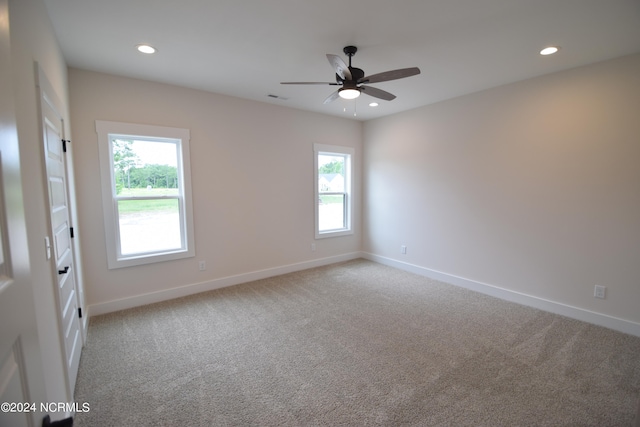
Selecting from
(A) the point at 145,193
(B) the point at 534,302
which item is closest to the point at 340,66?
(A) the point at 145,193

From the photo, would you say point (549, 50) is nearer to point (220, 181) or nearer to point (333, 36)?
point (333, 36)

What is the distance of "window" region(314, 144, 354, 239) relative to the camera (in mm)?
5107

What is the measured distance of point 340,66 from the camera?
89.1 inches

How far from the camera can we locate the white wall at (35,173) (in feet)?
4.53

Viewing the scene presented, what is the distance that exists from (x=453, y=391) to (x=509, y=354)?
827 millimetres

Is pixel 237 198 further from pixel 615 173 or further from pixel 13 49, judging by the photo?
pixel 615 173

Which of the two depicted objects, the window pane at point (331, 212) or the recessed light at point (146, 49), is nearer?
the recessed light at point (146, 49)

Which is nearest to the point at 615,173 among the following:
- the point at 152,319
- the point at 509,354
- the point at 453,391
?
the point at 509,354

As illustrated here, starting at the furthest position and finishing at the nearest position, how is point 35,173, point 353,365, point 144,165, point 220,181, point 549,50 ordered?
point 220,181 → point 144,165 → point 549,50 → point 353,365 → point 35,173

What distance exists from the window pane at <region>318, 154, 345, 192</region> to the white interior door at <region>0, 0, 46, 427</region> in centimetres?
448

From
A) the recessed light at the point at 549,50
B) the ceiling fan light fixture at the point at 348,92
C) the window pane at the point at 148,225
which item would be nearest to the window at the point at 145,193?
the window pane at the point at 148,225

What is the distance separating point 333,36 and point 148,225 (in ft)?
10.1

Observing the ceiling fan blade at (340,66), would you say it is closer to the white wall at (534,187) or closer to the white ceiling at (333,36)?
the white ceiling at (333,36)

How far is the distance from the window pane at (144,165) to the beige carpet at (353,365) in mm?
1510
